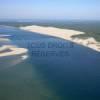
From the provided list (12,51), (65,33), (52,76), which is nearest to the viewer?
(52,76)

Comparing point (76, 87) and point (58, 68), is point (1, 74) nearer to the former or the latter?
point (58, 68)

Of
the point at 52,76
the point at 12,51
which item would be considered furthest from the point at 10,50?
the point at 52,76

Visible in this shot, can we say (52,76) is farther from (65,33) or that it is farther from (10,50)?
(65,33)

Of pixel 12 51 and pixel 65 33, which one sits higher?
pixel 65 33

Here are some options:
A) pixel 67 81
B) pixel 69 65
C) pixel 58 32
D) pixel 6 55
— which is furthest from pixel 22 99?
pixel 58 32

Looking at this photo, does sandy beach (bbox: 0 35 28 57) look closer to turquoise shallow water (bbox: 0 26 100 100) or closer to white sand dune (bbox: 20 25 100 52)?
turquoise shallow water (bbox: 0 26 100 100)

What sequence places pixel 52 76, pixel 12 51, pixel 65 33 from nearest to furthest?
pixel 52 76, pixel 12 51, pixel 65 33

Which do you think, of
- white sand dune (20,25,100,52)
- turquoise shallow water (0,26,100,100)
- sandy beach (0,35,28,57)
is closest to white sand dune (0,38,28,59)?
sandy beach (0,35,28,57)
